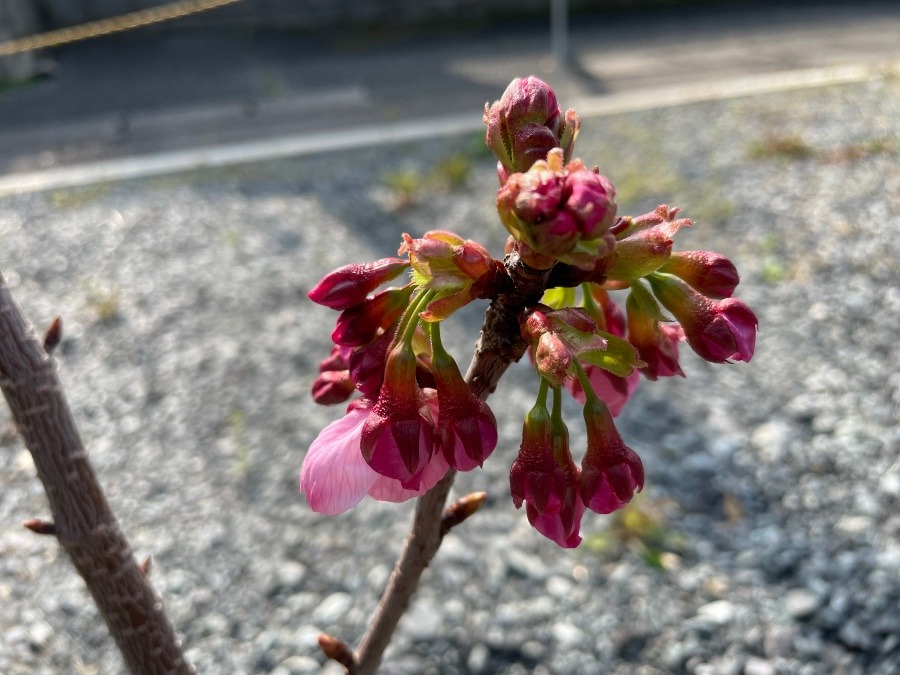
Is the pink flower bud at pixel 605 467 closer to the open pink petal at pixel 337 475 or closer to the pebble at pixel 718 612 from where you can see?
the open pink petal at pixel 337 475

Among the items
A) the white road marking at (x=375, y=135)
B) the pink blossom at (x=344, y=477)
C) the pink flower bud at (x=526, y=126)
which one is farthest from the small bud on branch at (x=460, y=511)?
the white road marking at (x=375, y=135)

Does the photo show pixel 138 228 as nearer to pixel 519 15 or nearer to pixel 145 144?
pixel 145 144

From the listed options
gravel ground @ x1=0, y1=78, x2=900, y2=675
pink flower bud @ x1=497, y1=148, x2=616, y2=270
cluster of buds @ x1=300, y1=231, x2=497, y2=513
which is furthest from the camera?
gravel ground @ x1=0, y1=78, x2=900, y2=675

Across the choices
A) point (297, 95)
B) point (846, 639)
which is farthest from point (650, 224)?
point (297, 95)

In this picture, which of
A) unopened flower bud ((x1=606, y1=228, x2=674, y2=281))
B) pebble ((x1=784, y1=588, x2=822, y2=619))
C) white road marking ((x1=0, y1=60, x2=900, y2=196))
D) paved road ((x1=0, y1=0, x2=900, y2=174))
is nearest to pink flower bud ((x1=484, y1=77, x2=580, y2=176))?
unopened flower bud ((x1=606, y1=228, x2=674, y2=281))

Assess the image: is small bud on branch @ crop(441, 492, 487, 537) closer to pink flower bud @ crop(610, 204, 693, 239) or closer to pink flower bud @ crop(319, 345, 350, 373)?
pink flower bud @ crop(319, 345, 350, 373)

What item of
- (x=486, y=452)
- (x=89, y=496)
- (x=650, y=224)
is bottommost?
(x=89, y=496)

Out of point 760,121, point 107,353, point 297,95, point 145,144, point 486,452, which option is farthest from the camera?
point 297,95
